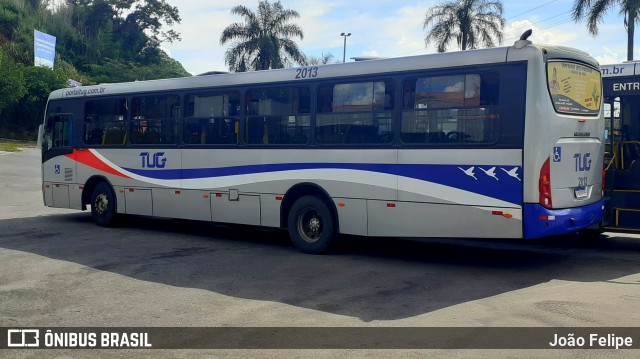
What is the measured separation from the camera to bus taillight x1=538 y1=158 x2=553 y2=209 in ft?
31.0

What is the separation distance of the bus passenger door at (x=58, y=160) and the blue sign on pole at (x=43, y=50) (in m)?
48.1

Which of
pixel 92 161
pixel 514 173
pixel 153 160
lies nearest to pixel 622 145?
pixel 514 173

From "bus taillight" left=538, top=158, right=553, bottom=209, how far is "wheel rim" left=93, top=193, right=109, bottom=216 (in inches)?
388

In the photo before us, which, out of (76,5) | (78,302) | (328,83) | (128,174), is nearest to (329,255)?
(328,83)

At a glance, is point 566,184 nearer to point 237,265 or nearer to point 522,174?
point 522,174

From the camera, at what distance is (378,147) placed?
1102 cm

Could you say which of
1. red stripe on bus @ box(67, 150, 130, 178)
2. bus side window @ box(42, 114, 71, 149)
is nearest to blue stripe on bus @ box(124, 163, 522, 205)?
red stripe on bus @ box(67, 150, 130, 178)

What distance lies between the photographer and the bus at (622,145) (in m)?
11.7

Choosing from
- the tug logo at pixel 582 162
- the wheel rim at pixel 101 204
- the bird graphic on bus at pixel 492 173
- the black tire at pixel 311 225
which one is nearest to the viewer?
the bird graphic on bus at pixel 492 173

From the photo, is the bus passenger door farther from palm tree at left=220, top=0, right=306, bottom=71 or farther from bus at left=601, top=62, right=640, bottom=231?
palm tree at left=220, top=0, right=306, bottom=71

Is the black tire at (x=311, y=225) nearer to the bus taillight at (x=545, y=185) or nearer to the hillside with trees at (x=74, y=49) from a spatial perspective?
the bus taillight at (x=545, y=185)

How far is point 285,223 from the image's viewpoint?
1225cm

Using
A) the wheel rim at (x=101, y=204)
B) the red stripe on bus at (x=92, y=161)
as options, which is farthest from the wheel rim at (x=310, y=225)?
the wheel rim at (x=101, y=204)

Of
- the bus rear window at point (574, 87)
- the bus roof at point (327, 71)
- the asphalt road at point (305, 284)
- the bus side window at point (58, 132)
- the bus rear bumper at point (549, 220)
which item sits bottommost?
the asphalt road at point (305, 284)
